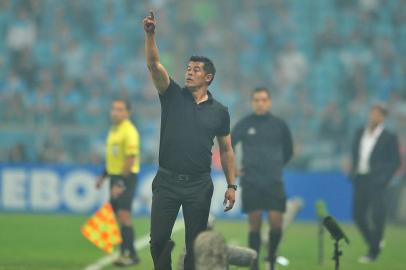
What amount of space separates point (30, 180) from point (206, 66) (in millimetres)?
13685

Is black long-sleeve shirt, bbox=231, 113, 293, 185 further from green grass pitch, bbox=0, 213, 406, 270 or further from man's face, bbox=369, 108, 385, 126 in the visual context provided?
man's face, bbox=369, 108, 385, 126

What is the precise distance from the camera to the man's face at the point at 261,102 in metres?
12.1

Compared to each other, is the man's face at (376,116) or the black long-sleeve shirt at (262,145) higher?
the man's face at (376,116)

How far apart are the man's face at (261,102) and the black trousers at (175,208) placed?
3907 mm

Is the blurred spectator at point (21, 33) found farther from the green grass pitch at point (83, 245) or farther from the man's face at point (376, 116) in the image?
the man's face at point (376, 116)

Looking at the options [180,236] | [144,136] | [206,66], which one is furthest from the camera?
[144,136]

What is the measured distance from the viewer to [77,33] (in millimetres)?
28406

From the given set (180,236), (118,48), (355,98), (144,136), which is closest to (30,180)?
(144,136)

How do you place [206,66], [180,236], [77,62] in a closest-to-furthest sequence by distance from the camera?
1. [206,66]
2. [180,236]
3. [77,62]

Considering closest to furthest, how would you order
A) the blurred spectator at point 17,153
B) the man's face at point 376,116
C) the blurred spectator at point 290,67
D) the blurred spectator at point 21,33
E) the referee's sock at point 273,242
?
the referee's sock at point 273,242
the man's face at point 376,116
the blurred spectator at point 17,153
the blurred spectator at point 290,67
the blurred spectator at point 21,33

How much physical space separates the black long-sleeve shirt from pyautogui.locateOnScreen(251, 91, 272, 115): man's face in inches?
2.9

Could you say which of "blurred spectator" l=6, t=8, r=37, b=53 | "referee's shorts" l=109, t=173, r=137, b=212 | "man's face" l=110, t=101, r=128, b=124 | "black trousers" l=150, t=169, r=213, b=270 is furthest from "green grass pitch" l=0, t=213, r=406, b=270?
"blurred spectator" l=6, t=8, r=37, b=53

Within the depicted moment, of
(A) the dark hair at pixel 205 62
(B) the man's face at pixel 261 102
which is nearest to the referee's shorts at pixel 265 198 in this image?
(B) the man's face at pixel 261 102

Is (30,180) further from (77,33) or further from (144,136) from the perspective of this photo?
(77,33)
